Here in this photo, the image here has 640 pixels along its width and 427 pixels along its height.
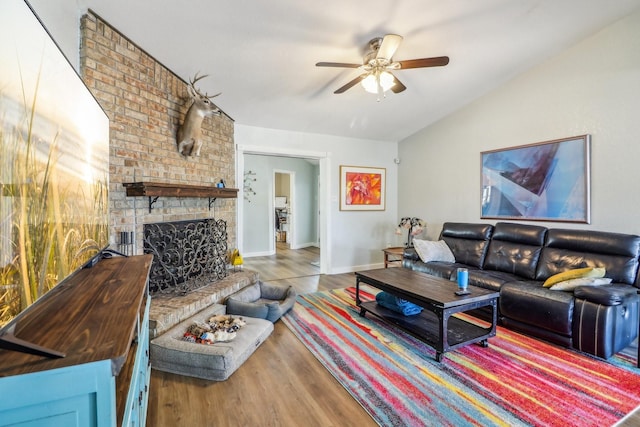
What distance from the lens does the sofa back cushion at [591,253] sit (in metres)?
2.74

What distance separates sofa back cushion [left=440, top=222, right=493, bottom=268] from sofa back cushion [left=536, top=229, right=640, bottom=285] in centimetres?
66

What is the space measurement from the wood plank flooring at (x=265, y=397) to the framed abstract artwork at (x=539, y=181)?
2283mm

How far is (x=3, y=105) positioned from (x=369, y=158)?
5.13 meters

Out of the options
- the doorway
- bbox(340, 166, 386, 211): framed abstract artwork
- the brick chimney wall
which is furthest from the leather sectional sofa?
the doorway

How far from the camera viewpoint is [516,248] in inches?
140

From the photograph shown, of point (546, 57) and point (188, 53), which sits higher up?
point (546, 57)

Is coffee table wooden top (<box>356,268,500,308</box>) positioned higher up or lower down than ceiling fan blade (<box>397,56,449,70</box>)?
lower down

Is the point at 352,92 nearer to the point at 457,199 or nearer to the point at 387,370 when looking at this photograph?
the point at 457,199

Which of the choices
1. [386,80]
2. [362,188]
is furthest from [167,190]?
[362,188]

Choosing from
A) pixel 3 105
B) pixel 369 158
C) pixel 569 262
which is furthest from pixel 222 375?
pixel 369 158

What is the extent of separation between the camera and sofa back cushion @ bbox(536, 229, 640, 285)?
8.98 feet

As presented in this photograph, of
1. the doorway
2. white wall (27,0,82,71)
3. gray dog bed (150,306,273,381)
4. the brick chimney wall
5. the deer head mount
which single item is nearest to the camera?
white wall (27,0,82,71)

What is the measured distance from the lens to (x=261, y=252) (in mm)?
6965

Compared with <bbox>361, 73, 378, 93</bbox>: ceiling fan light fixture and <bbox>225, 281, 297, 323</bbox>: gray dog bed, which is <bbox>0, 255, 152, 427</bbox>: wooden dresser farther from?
<bbox>361, 73, 378, 93</bbox>: ceiling fan light fixture
